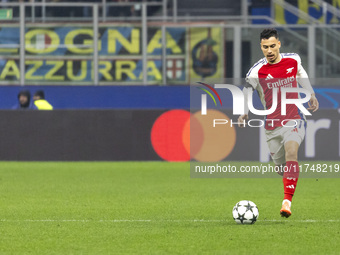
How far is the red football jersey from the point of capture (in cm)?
885

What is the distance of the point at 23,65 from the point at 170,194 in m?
7.62

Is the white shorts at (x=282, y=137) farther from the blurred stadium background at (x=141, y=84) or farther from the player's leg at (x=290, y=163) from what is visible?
the blurred stadium background at (x=141, y=84)

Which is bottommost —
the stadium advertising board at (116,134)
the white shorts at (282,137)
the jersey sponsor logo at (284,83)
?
the stadium advertising board at (116,134)

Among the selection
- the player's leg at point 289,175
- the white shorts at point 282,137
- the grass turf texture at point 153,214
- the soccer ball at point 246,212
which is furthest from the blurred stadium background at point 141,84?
the soccer ball at point 246,212

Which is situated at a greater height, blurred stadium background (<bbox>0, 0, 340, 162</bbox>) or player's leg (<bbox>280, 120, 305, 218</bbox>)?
blurred stadium background (<bbox>0, 0, 340, 162</bbox>)

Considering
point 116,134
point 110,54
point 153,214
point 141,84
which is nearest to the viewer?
point 153,214

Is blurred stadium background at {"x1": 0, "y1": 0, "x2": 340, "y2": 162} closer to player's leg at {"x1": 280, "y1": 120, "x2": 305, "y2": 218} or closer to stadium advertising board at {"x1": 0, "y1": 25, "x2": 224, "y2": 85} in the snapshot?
stadium advertising board at {"x1": 0, "y1": 25, "x2": 224, "y2": 85}

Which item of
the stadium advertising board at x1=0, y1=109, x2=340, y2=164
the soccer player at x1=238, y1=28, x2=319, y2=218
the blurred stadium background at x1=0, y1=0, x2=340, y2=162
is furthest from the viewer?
the blurred stadium background at x1=0, y1=0, x2=340, y2=162

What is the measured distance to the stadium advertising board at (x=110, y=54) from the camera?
18.4 m

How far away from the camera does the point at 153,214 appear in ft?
30.7

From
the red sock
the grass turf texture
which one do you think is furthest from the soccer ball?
the red sock

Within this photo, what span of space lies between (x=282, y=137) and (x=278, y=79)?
23.0 inches

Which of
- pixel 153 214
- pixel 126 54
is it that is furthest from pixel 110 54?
pixel 153 214

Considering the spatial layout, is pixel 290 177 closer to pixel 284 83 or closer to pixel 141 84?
pixel 284 83
